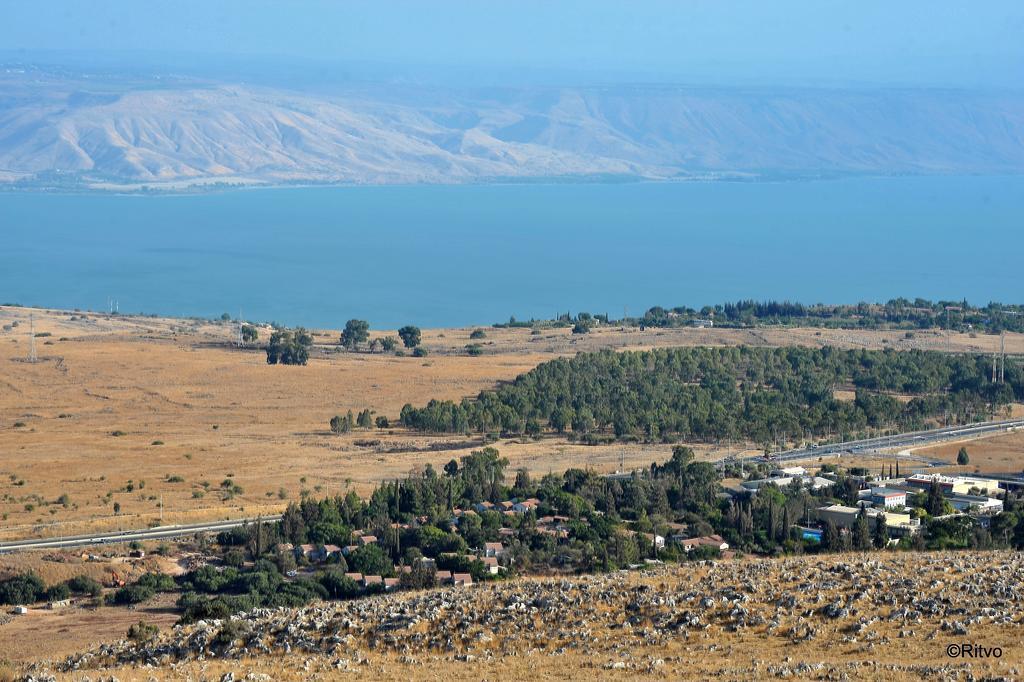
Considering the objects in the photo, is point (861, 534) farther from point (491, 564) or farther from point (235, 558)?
point (235, 558)

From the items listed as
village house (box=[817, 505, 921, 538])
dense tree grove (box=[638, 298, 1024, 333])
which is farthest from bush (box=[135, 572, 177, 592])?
dense tree grove (box=[638, 298, 1024, 333])

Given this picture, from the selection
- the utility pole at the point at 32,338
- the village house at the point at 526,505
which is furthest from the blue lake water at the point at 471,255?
the village house at the point at 526,505

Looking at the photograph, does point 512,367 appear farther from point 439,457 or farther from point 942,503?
point 942,503

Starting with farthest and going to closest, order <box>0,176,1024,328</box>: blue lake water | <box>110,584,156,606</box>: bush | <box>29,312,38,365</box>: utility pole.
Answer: <box>0,176,1024,328</box>: blue lake water < <box>29,312,38,365</box>: utility pole < <box>110,584,156,606</box>: bush

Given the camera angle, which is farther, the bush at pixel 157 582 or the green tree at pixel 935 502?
the green tree at pixel 935 502

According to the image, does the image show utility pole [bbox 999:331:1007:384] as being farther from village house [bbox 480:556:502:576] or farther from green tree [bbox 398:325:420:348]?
village house [bbox 480:556:502:576]

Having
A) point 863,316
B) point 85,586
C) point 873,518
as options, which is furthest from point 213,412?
point 863,316

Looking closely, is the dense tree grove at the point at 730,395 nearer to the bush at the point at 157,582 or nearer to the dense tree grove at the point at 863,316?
the dense tree grove at the point at 863,316
